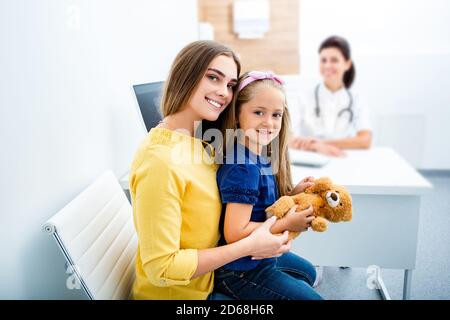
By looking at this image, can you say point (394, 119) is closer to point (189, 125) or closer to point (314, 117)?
point (314, 117)

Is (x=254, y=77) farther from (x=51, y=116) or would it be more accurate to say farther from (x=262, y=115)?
(x=51, y=116)

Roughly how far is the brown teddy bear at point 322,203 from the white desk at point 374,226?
0.31 m

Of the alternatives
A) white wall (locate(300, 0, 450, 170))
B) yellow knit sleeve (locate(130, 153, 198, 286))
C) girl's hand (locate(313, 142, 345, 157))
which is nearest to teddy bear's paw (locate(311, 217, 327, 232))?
yellow knit sleeve (locate(130, 153, 198, 286))

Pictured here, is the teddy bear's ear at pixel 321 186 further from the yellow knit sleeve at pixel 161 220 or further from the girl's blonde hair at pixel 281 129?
the yellow knit sleeve at pixel 161 220

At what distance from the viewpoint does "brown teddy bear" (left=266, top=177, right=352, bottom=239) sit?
0.83m

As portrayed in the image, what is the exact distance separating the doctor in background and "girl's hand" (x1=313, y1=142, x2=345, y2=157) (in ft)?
1.24

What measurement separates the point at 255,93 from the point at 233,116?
0.22ft

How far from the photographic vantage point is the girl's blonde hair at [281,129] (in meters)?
0.82

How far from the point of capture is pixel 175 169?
72 centimetres

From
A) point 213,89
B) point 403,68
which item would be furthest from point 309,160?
point 403,68

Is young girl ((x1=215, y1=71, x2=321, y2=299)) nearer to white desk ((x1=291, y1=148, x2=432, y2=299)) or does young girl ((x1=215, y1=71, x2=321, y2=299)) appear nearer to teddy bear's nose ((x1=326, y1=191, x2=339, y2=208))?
teddy bear's nose ((x1=326, y1=191, x2=339, y2=208))

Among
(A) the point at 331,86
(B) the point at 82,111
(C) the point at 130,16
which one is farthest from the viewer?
(A) the point at 331,86

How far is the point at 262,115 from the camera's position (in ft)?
2.71

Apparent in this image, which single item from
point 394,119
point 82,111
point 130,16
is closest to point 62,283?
point 82,111
